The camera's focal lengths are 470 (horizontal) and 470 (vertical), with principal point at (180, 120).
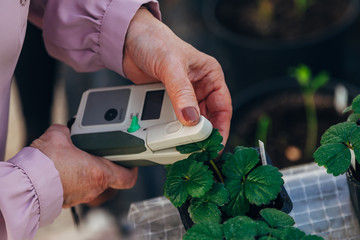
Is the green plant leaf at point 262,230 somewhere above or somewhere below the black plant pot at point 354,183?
above

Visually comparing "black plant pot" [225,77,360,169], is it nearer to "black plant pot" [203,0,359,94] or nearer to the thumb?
"black plant pot" [203,0,359,94]

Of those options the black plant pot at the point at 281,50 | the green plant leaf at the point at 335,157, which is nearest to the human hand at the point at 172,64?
the green plant leaf at the point at 335,157

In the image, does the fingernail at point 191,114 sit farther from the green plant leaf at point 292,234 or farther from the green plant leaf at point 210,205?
the green plant leaf at point 292,234

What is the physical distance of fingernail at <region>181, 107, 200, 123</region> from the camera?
831 mm

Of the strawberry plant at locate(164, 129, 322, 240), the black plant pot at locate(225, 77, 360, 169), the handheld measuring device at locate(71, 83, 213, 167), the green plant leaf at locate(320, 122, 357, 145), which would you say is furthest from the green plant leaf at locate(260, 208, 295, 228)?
the black plant pot at locate(225, 77, 360, 169)

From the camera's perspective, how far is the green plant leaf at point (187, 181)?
2.33ft

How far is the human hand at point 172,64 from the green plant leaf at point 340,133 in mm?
323

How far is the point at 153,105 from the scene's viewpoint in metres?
0.97

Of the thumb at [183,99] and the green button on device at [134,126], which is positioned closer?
the thumb at [183,99]

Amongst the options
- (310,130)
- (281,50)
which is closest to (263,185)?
(310,130)

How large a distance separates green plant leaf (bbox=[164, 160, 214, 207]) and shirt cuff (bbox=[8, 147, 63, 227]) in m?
0.26

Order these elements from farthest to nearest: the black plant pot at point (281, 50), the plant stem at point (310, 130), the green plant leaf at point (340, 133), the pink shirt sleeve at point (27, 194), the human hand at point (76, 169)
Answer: the black plant pot at point (281, 50), the plant stem at point (310, 130), the human hand at point (76, 169), the pink shirt sleeve at point (27, 194), the green plant leaf at point (340, 133)

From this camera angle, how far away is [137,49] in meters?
1.04

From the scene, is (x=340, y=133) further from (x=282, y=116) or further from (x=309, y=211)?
(x=282, y=116)
